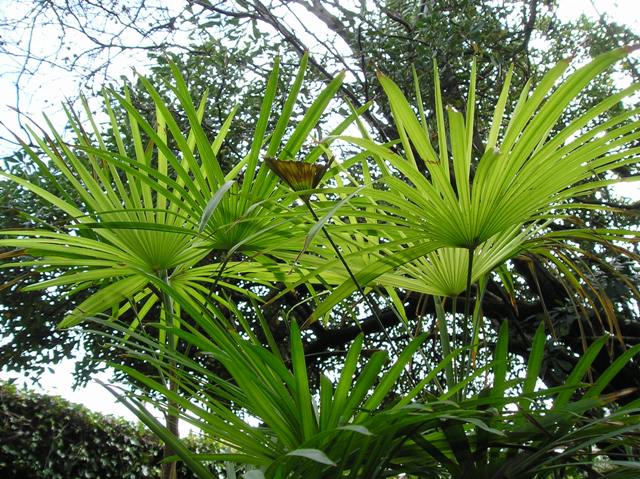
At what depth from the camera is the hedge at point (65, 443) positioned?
3.45 metres

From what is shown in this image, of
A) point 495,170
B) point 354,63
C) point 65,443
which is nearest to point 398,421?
point 495,170

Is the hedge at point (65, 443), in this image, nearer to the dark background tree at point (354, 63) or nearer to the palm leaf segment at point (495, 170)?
the dark background tree at point (354, 63)

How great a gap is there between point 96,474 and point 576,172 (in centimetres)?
339

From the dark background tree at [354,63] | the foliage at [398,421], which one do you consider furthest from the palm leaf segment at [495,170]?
the dark background tree at [354,63]

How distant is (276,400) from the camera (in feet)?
3.30

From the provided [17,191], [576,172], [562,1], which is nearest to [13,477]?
[17,191]

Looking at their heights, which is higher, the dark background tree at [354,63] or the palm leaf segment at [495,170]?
the dark background tree at [354,63]

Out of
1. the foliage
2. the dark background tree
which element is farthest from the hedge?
the foliage

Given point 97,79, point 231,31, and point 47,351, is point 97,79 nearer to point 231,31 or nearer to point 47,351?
point 231,31

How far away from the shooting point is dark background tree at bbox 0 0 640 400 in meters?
3.72

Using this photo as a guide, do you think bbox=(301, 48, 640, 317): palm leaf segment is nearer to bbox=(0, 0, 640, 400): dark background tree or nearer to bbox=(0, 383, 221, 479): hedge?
bbox=(0, 0, 640, 400): dark background tree

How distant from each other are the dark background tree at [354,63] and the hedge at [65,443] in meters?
0.27

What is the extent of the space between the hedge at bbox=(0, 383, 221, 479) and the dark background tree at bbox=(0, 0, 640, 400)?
0.88 feet

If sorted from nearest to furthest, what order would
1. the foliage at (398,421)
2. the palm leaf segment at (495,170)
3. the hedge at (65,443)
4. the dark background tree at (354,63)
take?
the foliage at (398,421), the palm leaf segment at (495,170), the hedge at (65,443), the dark background tree at (354,63)
